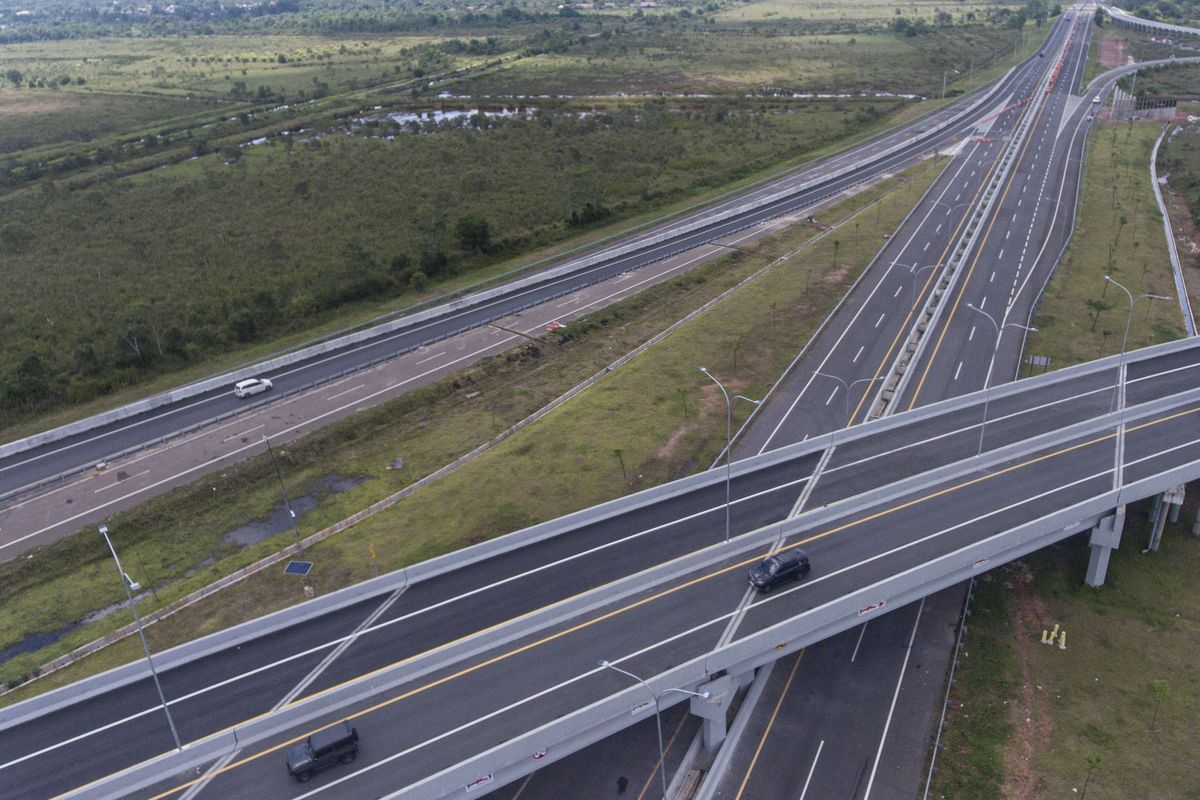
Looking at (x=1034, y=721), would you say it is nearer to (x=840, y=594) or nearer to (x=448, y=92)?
(x=840, y=594)

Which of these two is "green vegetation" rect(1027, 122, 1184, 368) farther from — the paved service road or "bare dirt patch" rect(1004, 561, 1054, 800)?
"bare dirt patch" rect(1004, 561, 1054, 800)

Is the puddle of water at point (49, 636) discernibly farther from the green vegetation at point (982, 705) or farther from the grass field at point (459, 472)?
the green vegetation at point (982, 705)

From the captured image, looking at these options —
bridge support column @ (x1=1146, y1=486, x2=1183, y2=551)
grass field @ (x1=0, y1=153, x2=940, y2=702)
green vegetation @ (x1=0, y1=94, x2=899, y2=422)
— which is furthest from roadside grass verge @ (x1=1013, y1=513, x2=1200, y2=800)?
green vegetation @ (x1=0, y1=94, x2=899, y2=422)

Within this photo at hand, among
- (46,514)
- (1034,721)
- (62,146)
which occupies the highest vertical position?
(62,146)

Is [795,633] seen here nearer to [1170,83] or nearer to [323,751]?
[323,751]

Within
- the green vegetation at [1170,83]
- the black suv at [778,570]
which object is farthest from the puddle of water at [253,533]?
the green vegetation at [1170,83]

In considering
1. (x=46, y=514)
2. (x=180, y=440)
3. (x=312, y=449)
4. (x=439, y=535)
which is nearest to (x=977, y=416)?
(x=439, y=535)

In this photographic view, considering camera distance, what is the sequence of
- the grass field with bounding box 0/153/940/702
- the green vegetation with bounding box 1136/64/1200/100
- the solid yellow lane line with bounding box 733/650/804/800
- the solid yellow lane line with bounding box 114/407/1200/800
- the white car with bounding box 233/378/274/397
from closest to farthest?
the solid yellow lane line with bounding box 114/407/1200/800 < the solid yellow lane line with bounding box 733/650/804/800 < the grass field with bounding box 0/153/940/702 < the white car with bounding box 233/378/274/397 < the green vegetation with bounding box 1136/64/1200/100
